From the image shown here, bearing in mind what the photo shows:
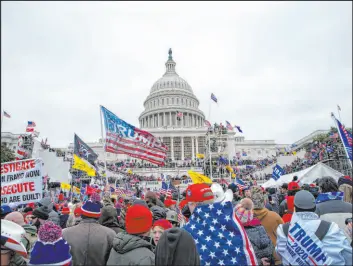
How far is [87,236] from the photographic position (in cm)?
443

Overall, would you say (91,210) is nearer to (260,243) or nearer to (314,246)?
(260,243)

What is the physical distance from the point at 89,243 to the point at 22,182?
2.90m

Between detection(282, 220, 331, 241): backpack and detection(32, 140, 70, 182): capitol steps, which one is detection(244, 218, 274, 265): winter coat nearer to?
detection(282, 220, 331, 241): backpack

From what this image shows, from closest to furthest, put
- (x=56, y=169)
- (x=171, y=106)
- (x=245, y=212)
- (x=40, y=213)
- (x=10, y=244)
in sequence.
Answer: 1. (x=10, y=244)
2. (x=245, y=212)
3. (x=40, y=213)
4. (x=56, y=169)
5. (x=171, y=106)

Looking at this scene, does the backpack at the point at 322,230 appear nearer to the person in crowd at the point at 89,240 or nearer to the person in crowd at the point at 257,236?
the person in crowd at the point at 257,236

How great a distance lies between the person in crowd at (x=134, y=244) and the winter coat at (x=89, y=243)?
0.71 meters

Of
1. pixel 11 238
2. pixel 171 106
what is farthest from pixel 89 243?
pixel 171 106

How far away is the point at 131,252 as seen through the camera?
3584 mm

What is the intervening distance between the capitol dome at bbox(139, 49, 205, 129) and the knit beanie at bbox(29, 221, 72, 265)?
8469 centimetres

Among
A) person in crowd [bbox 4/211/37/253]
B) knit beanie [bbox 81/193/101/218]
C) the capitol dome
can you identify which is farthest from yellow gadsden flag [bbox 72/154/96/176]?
the capitol dome

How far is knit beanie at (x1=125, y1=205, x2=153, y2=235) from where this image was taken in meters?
3.80

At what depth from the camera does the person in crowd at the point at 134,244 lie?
3518mm

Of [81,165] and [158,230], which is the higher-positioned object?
[81,165]

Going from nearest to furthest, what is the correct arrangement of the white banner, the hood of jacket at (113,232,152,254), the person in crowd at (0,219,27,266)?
the person in crowd at (0,219,27,266)
the hood of jacket at (113,232,152,254)
the white banner
